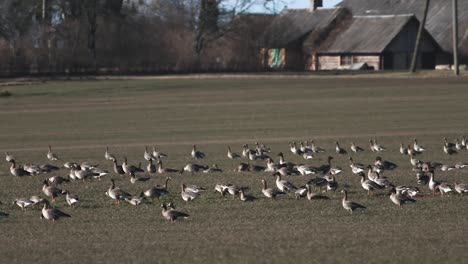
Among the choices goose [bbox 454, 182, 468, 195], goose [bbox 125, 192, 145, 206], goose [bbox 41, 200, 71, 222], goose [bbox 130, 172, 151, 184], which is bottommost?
goose [bbox 130, 172, 151, 184]

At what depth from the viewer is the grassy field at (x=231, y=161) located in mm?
15297

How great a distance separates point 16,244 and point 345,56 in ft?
248

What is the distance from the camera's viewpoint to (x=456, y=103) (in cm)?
4744

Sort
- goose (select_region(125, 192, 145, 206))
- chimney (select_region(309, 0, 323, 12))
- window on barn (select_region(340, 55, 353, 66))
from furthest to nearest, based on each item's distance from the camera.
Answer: chimney (select_region(309, 0, 323, 12)) → window on barn (select_region(340, 55, 353, 66)) → goose (select_region(125, 192, 145, 206))

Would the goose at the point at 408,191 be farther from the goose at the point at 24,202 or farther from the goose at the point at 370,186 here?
the goose at the point at 24,202

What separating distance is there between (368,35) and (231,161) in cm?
6194

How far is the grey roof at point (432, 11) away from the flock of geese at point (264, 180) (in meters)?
62.2

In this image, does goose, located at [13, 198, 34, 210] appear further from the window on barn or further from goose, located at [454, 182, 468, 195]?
the window on barn

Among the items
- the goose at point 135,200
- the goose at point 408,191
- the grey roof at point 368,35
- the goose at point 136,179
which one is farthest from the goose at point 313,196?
the grey roof at point 368,35

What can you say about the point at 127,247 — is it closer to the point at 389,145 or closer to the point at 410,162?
the point at 410,162

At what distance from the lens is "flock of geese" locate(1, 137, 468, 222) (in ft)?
64.4

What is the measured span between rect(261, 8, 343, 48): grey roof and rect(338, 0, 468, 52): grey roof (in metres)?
4.35

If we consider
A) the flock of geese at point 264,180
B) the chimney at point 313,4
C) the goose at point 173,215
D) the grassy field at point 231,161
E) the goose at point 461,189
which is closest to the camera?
the grassy field at point 231,161

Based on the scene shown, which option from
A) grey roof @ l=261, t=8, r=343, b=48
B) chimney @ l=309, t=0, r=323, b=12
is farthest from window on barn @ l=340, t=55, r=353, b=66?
chimney @ l=309, t=0, r=323, b=12
